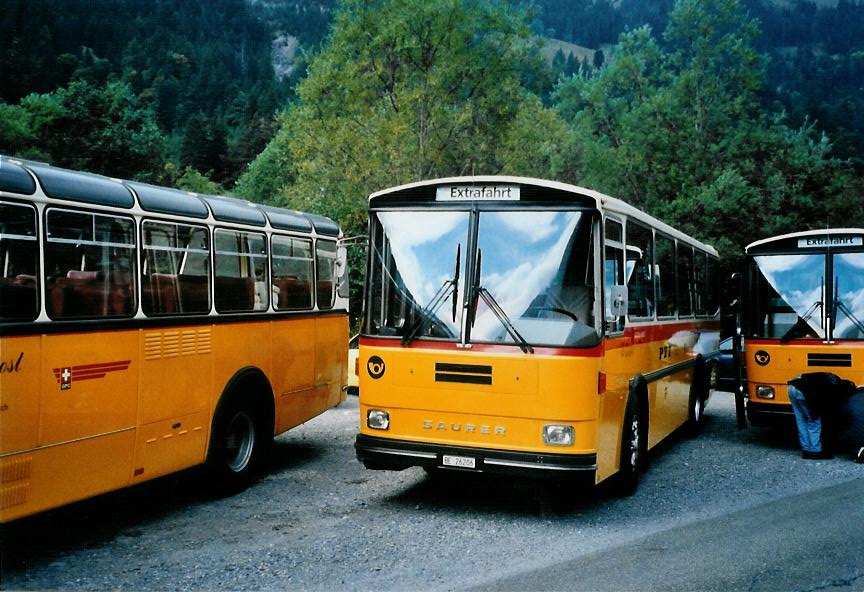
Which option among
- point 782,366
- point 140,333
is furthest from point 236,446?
point 782,366

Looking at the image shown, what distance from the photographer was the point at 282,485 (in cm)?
923

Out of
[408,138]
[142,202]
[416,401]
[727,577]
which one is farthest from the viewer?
[408,138]

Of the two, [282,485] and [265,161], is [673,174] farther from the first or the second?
[265,161]

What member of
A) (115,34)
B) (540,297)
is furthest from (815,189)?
(115,34)

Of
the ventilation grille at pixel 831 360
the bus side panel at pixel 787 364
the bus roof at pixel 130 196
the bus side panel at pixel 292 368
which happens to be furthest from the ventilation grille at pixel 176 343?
the ventilation grille at pixel 831 360

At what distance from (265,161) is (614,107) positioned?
100ft

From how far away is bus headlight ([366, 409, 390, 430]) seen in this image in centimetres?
797

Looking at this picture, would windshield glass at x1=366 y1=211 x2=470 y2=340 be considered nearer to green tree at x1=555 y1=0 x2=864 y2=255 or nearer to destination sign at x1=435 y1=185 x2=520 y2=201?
destination sign at x1=435 y1=185 x2=520 y2=201

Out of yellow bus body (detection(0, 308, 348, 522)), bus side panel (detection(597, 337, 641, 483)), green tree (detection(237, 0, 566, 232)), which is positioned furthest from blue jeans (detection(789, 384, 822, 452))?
green tree (detection(237, 0, 566, 232))

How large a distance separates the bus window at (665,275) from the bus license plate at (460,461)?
12.7 ft

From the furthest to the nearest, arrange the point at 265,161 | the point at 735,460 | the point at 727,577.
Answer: the point at 265,161 < the point at 735,460 < the point at 727,577

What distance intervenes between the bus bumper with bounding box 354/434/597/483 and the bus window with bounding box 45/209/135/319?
2.57 metres

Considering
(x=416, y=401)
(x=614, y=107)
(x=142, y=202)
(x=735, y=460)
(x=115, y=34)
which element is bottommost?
(x=735, y=460)

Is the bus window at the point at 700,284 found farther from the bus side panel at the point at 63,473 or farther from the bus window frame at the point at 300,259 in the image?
the bus side panel at the point at 63,473
